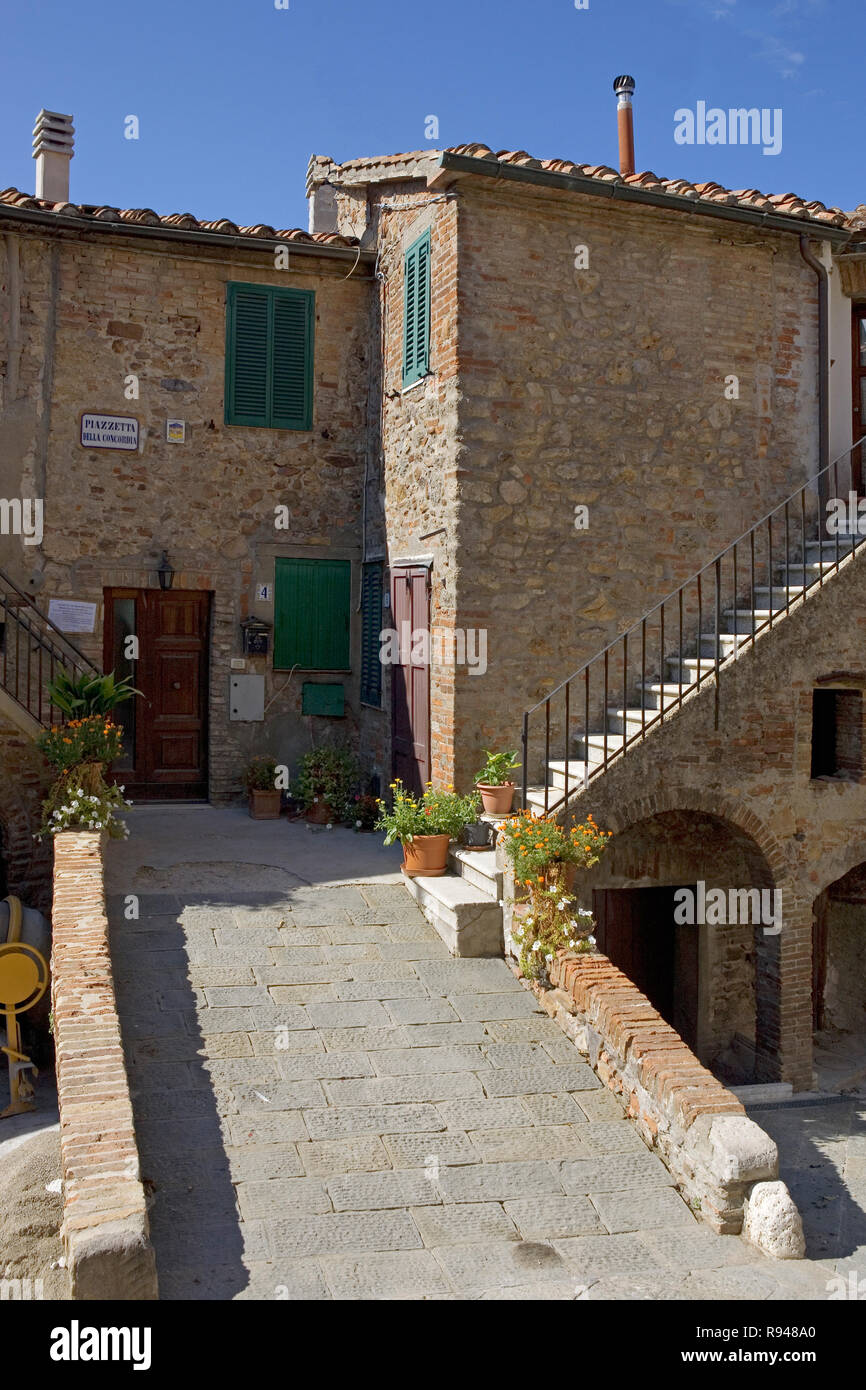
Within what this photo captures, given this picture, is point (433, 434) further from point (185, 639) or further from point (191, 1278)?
point (191, 1278)

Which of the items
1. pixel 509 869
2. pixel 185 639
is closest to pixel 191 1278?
pixel 509 869

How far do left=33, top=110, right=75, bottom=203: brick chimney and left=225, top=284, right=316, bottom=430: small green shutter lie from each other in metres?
2.08

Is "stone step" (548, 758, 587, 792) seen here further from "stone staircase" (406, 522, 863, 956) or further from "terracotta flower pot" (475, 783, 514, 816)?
"terracotta flower pot" (475, 783, 514, 816)

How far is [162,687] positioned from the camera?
11.5m

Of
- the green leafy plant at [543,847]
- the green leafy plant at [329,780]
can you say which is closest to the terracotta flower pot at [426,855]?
the green leafy plant at [543,847]

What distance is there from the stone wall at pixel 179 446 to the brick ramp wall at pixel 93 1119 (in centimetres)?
427

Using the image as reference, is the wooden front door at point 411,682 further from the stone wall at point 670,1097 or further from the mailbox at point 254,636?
the stone wall at point 670,1097

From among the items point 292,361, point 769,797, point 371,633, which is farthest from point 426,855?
point 292,361

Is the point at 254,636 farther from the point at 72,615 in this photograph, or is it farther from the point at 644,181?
the point at 644,181

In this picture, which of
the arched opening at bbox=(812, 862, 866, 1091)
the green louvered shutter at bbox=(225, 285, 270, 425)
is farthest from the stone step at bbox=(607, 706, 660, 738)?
the green louvered shutter at bbox=(225, 285, 270, 425)

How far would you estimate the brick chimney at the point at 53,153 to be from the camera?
445 inches

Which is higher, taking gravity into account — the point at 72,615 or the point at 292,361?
the point at 292,361

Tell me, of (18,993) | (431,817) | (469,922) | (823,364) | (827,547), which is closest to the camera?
(469,922)

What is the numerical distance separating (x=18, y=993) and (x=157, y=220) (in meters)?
7.24
